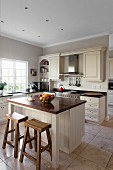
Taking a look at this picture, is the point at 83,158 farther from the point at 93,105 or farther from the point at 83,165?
the point at 93,105

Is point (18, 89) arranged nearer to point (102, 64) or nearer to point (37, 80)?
point (37, 80)

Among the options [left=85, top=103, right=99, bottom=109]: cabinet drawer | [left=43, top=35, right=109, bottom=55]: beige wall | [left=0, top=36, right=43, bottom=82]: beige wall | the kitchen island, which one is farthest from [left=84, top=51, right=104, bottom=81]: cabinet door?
[left=0, top=36, right=43, bottom=82]: beige wall

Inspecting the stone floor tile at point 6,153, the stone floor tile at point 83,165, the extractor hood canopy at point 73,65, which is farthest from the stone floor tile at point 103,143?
the extractor hood canopy at point 73,65

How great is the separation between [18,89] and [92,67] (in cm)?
297

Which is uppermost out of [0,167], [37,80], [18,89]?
[37,80]

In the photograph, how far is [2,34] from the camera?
4.01m

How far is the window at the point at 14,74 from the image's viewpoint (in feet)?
14.2

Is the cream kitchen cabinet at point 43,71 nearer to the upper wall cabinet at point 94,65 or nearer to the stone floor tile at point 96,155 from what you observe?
the upper wall cabinet at point 94,65

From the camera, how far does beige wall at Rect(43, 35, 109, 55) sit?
3.92m

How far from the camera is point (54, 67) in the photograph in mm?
4809

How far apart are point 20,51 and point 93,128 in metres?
3.77

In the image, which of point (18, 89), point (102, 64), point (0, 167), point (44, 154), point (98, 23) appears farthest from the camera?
point (18, 89)

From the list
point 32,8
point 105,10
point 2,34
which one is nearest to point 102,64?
point 105,10

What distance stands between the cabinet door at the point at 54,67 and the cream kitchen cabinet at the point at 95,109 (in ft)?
5.02
